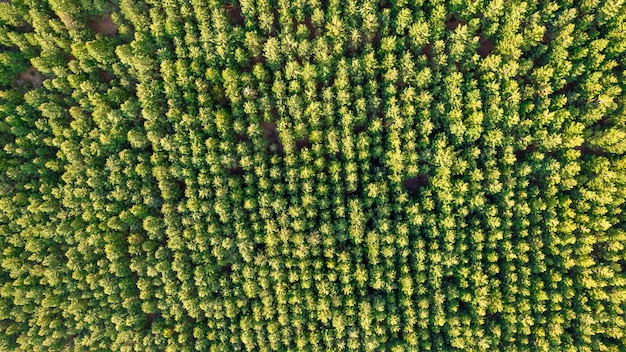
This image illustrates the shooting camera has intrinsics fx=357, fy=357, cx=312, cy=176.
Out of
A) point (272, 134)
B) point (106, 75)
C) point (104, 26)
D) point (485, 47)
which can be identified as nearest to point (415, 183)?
point (485, 47)

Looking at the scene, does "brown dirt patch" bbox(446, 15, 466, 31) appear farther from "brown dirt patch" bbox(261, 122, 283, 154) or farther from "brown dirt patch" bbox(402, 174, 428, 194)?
"brown dirt patch" bbox(261, 122, 283, 154)

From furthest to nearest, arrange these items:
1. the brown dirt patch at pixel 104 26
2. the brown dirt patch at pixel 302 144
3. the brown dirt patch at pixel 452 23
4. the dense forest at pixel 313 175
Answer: the brown dirt patch at pixel 302 144 → the brown dirt patch at pixel 104 26 → the brown dirt patch at pixel 452 23 → the dense forest at pixel 313 175

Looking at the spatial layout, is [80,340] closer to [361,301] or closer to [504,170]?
[361,301]

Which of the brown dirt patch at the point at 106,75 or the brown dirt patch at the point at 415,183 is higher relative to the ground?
the brown dirt patch at the point at 106,75

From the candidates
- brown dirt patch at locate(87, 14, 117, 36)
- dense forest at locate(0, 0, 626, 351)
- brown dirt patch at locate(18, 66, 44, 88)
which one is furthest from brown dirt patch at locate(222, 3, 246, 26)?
brown dirt patch at locate(18, 66, 44, 88)

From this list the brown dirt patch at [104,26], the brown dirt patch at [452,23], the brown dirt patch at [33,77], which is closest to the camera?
the brown dirt patch at [452,23]

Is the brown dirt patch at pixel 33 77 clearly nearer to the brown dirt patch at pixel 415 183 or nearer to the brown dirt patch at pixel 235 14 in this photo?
the brown dirt patch at pixel 235 14

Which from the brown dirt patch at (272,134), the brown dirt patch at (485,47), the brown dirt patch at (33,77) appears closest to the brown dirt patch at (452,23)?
the brown dirt patch at (485,47)

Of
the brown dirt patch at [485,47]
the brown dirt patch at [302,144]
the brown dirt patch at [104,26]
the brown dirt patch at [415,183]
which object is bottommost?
the brown dirt patch at [415,183]
